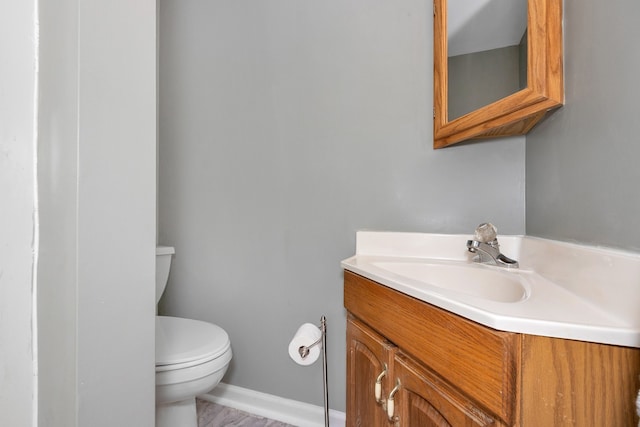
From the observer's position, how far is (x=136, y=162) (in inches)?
23.5

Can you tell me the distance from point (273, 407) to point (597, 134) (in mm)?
1527

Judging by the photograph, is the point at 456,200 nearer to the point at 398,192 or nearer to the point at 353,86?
the point at 398,192

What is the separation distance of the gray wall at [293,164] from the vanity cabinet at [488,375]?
1.85 ft

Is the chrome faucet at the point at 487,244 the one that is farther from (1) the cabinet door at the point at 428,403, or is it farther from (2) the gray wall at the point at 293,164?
(1) the cabinet door at the point at 428,403

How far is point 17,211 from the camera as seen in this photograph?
46cm

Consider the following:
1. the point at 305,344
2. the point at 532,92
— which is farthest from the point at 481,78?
the point at 305,344

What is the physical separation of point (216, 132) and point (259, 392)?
128 centimetres

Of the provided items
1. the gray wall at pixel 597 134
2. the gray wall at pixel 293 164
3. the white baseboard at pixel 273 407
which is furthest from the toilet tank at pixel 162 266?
the gray wall at pixel 597 134

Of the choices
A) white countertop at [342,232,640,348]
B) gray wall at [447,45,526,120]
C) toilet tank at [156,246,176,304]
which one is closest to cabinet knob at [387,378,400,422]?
white countertop at [342,232,640,348]

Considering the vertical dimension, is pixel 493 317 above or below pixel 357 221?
below

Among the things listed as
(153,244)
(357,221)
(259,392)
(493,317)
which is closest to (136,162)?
(153,244)

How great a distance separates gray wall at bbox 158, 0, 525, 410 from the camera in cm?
120

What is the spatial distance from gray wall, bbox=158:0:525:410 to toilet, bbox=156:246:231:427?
325mm

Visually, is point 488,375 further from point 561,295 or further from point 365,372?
point 365,372
